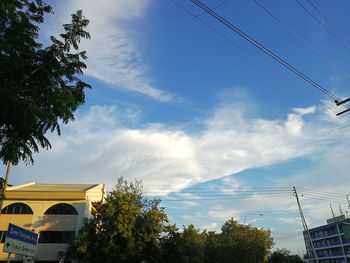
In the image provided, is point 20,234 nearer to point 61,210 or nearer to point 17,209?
point 61,210

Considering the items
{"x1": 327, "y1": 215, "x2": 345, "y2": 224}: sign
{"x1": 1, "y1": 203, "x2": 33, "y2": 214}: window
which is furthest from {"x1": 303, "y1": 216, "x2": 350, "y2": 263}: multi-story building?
{"x1": 1, "y1": 203, "x2": 33, "y2": 214}: window

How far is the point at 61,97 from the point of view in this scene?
25.5ft

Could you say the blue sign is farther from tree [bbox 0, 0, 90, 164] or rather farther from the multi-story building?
the multi-story building

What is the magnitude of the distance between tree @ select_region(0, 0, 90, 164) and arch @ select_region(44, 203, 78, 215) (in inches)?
1460

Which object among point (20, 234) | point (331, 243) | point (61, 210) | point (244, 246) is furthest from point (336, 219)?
point (20, 234)

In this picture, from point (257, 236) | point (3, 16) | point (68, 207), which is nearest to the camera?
point (3, 16)

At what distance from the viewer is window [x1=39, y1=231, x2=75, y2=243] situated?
42.5m

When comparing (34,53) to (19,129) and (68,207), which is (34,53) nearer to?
(19,129)

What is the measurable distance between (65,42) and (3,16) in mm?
1784

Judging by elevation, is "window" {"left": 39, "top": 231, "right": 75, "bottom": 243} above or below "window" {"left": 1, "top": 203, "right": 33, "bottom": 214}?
below

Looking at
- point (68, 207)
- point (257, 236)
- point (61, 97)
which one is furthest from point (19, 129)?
point (257, 236)

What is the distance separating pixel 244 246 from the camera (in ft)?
155


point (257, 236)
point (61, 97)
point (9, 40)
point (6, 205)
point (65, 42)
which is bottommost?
point (61, 97)

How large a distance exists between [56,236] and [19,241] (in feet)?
103
